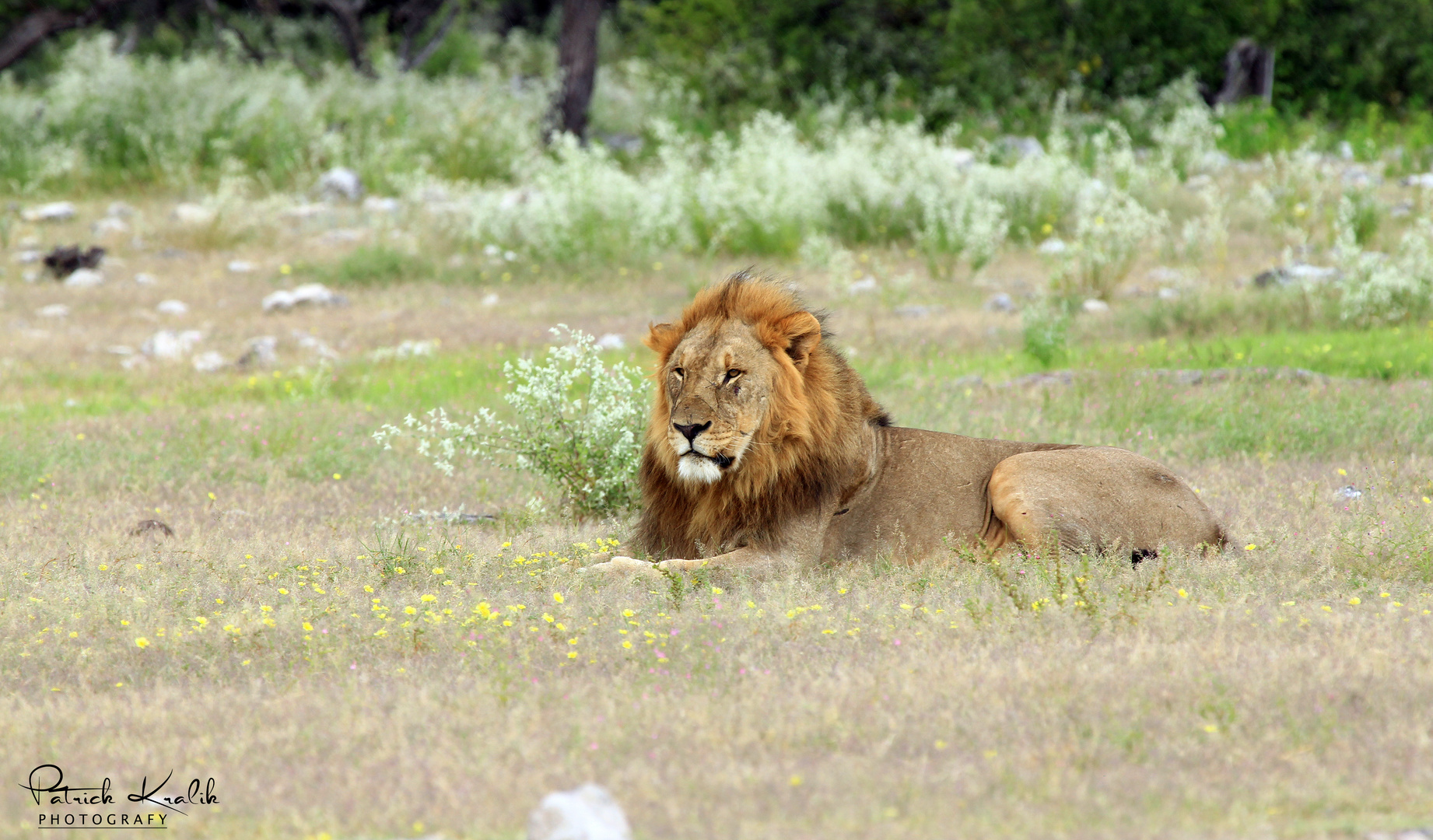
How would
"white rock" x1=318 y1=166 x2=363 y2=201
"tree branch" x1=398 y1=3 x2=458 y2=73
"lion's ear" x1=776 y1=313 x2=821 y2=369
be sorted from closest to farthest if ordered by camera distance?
"lion's ear" x1=776 y1=313 x2=821 y2=369 < "white rock" x1=318 y1=166 x2=363 y2=201 < "tree branch" x1=398 y1=3 x2=458 y2=73

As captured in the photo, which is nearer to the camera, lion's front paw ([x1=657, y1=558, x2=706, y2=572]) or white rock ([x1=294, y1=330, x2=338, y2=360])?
lion's front paw ([x1=657, y1=558, x2=706, y2=572])

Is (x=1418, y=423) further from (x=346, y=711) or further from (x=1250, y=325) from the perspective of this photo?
(x=346, y=711)

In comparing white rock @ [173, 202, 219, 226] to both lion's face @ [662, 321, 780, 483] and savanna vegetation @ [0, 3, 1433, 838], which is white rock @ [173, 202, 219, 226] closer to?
savanna vegetation @ [0, 3, 1433, 838]

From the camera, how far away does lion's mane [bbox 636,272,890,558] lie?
5.88 meters

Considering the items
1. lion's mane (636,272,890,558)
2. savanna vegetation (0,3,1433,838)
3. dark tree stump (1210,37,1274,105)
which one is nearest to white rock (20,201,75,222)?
savanna vegetation (0,3,1433,838)

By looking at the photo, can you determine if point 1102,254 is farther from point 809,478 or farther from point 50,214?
point 50,214

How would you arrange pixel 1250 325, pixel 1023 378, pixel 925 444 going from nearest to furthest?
1. pixel 925 444
2. pixel 1023 378
3. pixel 1250 325

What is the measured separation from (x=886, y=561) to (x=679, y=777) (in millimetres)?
2576

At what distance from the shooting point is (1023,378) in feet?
33.9

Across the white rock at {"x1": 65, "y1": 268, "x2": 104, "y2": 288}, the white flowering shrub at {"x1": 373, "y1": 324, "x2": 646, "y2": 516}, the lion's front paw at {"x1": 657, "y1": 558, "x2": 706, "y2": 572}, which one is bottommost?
the white rock at {"x1": 65, "y1": 268, "x2": 104, "y2": 288}

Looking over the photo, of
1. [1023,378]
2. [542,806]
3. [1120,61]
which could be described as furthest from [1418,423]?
[1120,61]

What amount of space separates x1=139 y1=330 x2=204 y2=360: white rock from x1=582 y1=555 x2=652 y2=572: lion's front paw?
7326 mm

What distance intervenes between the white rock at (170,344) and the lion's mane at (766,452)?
23.8 ft

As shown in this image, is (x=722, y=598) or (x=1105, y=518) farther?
(x=1105, y=518)
